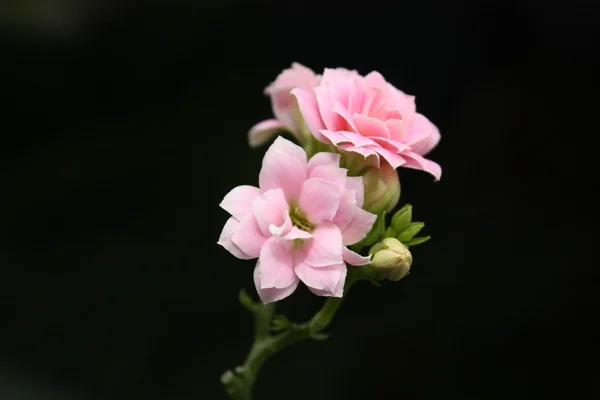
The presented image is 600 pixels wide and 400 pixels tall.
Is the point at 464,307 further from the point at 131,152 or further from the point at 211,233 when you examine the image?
the point at 131,152

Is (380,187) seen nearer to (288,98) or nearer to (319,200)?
(319,200)

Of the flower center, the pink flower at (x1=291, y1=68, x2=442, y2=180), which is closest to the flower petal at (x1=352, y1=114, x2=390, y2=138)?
the pink flower at (x1=291, y1=68, x2=442, y2=180)

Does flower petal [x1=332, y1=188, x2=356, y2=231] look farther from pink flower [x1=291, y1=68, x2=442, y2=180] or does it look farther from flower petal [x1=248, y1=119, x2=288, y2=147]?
flower petal [x1=248, y1=119, x2=288, y2=147]

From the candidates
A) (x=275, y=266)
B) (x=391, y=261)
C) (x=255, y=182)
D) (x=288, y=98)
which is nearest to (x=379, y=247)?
(x=391, y=261)

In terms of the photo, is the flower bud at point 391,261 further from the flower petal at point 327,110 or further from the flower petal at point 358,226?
the flower petal at point 327,110

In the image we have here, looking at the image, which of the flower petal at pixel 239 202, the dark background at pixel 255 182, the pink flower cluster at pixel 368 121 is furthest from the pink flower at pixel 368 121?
the dark background at pixel 255 182

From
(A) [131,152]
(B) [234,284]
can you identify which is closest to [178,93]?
(A) [131,152]
